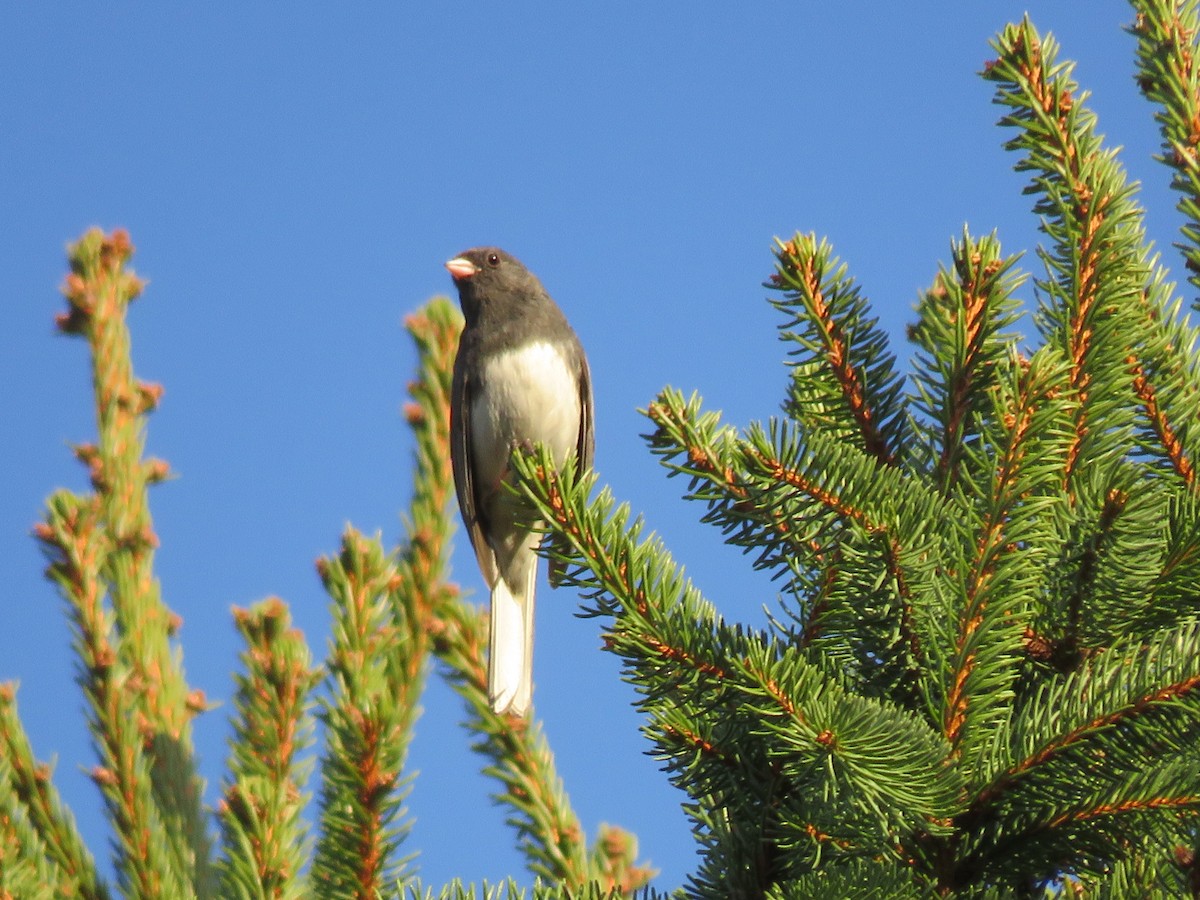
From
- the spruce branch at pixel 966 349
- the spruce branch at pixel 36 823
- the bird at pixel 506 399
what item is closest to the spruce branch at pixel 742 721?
the spruce branch at pixel 966 349

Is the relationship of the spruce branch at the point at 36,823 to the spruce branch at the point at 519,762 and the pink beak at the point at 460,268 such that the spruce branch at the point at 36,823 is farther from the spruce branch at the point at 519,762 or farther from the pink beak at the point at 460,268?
the pink beak at the point at 460,268

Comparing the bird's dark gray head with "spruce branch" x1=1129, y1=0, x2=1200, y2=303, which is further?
the bird's dark gray head

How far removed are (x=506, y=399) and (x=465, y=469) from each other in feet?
1.10

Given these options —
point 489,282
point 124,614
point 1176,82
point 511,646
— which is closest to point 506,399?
point 489,282

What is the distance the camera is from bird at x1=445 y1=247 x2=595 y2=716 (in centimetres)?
416

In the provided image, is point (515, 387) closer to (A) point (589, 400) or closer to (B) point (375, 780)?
(A) point (589, 400)

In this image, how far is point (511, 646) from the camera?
3.02 metres

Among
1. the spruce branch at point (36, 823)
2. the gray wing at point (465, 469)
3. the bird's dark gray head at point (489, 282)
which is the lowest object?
the spruce branch at point (36, 823)

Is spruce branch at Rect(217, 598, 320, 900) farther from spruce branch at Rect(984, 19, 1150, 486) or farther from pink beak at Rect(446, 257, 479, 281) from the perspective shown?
pink beak at Rect(446, 257, 479, 281)

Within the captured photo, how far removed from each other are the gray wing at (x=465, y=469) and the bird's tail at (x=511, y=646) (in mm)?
271

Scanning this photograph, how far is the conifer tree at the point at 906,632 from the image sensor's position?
142 centimetres

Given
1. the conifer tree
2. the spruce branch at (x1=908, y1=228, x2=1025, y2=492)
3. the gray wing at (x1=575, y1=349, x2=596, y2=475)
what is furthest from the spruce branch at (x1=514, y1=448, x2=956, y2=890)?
the gray wing at (x1=575, y1=349, x2=596, y2=475)

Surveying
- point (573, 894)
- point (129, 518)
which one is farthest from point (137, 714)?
point (573, 894)

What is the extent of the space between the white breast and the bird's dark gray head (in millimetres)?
304
